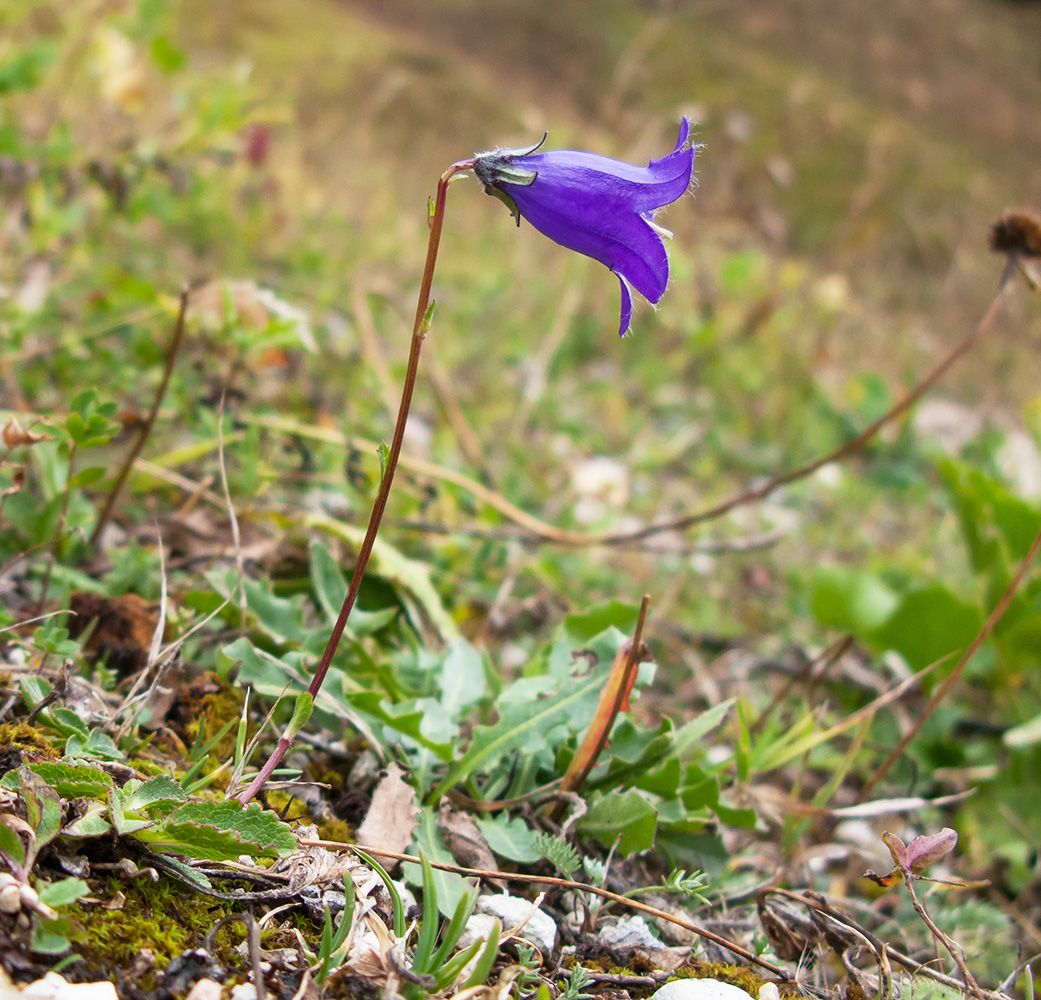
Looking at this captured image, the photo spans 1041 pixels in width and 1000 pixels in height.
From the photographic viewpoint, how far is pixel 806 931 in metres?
1.31

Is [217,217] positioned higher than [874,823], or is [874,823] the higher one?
[217,217]

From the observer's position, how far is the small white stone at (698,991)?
1036 mm

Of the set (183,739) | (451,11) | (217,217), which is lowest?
(183,739)

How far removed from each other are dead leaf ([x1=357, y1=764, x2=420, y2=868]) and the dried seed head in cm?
151

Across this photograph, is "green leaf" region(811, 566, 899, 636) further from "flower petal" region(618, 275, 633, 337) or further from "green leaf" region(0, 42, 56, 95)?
"green leaf" region(0, 42, 56, 95)

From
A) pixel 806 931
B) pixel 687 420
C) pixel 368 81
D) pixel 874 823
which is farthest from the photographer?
pixel 368 81

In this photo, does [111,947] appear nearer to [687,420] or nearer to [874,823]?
[874,823]

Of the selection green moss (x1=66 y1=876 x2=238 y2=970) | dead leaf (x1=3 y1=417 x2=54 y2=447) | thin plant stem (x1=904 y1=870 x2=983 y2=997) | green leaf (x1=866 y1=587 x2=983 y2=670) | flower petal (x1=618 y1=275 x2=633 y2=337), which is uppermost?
flower petal (x1=618 y1=275 x2=633 y2=337)

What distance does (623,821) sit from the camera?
1270mm

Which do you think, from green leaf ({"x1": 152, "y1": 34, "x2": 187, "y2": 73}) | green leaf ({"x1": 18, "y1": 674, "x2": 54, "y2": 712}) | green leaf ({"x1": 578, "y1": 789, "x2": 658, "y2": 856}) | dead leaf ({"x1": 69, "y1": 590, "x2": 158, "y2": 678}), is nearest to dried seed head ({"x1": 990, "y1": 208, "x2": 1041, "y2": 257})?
green leaf ({"x1": 578, "y1": 789, "x2": 658, "y2": 856})

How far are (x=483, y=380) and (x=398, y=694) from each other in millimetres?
2167

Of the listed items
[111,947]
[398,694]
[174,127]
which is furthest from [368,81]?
[111,947]

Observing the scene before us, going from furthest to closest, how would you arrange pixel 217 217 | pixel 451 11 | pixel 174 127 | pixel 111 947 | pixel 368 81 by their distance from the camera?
pixel 451 11, pixel 368 81, pixel 217 217, pixel 174 127, pixel 111 947

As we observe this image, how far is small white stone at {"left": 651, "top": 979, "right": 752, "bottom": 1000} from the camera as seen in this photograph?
1.04 metres
